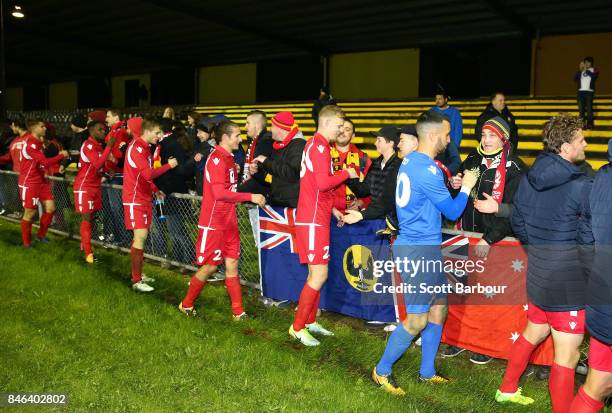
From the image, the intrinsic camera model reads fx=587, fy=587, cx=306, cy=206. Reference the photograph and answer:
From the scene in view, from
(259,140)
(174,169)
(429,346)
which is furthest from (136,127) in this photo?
(429,346)

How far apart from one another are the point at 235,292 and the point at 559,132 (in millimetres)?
3682

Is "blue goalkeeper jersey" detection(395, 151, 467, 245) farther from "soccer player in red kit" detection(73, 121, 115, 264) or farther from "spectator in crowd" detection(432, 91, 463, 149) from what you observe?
"spectator in crowd" detection(432, 91, 463, 149)

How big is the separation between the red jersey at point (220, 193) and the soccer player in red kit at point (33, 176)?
4.45 m

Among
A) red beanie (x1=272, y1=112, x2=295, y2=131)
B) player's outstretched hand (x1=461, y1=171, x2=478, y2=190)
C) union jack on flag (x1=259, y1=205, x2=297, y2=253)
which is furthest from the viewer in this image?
union jack on flag (x1=259, y1=205, x2=297, y2=253)

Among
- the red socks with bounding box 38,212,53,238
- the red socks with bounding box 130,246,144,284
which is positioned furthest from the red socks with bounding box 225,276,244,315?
the red socks with bounding box 38,212,53,238

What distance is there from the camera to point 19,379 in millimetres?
4609

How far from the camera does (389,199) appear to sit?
5141mm

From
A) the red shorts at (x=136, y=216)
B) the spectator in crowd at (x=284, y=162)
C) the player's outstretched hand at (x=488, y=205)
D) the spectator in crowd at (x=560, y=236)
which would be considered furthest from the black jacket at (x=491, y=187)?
the red shorts at (x=136, y=216)

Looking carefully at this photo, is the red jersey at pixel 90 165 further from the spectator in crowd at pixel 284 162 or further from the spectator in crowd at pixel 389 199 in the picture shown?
the spectator in crowd at pixel 389 199

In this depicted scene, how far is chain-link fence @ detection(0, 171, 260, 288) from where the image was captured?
796 centimetres

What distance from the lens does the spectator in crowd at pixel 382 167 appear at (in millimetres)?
5628

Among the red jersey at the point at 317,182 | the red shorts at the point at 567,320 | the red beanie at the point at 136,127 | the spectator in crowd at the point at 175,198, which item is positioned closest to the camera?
the red shorts at the point at 567,320

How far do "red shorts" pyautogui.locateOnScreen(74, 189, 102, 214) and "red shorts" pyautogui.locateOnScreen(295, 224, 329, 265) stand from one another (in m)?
4.39

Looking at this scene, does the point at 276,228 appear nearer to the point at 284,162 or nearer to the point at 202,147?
the point at 284,162
